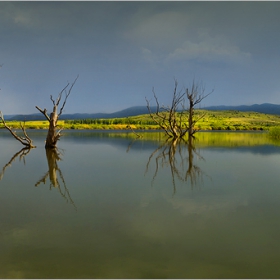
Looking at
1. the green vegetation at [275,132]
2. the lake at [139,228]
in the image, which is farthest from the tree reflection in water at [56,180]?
the green vegetation at [275,132]

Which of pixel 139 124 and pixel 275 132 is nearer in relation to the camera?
pixel 275 132

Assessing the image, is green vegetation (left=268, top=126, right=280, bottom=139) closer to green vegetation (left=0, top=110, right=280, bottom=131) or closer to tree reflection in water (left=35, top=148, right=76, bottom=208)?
green vegetation (left=0, top=110, right=280, bottom=131)

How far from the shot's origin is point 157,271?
3250mm

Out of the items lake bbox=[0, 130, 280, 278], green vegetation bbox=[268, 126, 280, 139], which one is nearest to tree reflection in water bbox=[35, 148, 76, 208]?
lake bbox=[0, 130, 280, 278]

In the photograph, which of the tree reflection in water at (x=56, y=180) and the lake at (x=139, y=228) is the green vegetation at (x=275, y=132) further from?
the tree reflection in water at (x=56, y=180)

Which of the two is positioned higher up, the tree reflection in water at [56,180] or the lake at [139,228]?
the tree reflection in water at [56,180]

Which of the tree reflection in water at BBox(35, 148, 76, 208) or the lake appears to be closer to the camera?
the lake

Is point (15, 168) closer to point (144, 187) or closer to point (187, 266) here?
point (144, 187)

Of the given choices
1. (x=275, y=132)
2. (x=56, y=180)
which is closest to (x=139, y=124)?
(x=275, y=132)

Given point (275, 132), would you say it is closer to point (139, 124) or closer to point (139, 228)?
point (139, 228)

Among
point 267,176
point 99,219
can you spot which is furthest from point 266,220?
point 267,176

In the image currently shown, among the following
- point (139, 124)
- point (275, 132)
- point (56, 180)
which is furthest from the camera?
point (139, 124)

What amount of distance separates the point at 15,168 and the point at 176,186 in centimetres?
631

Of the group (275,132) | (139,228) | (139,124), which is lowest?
(275,132)
